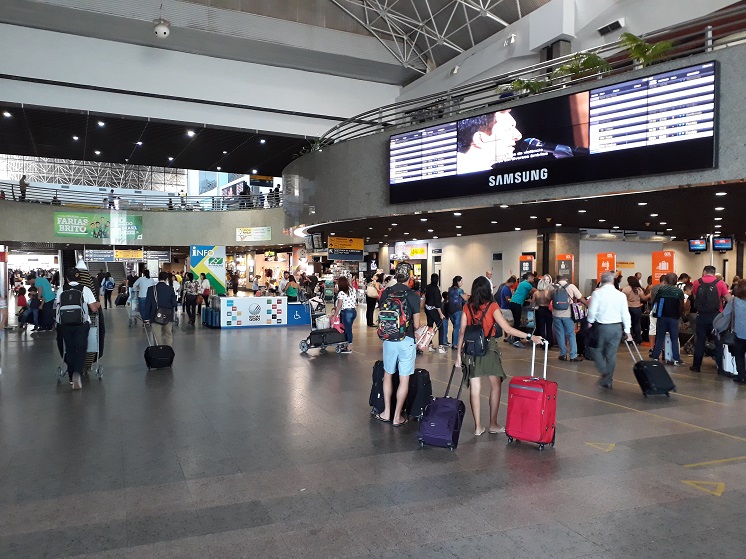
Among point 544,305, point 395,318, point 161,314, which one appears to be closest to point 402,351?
point 395,318

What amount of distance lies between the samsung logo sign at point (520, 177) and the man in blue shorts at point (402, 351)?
558cm

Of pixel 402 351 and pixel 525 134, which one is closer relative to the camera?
pixel 402 351

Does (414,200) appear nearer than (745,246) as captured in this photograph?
Yes

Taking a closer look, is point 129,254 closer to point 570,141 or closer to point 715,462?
point 570,141

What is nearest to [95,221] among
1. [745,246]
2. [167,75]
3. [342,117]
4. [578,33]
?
[167,75]

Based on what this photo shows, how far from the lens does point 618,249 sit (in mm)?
19797

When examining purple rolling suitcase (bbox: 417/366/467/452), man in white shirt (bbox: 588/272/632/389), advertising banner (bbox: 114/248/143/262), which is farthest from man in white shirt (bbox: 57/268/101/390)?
advertising banner (bbox: 114/248/143/262)

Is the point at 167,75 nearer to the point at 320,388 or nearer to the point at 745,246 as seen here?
the point at 320,388

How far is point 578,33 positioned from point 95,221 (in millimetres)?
25498

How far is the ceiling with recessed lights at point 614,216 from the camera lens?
10461 mm

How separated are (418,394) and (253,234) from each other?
26471mm

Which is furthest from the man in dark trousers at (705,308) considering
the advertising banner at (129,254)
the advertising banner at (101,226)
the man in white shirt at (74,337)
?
the advertising banner at (129,254)

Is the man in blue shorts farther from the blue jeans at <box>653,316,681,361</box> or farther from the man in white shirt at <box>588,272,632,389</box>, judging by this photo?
the blue jeans at <box>653,316,681,361</box>

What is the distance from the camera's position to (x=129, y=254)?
32188mm
